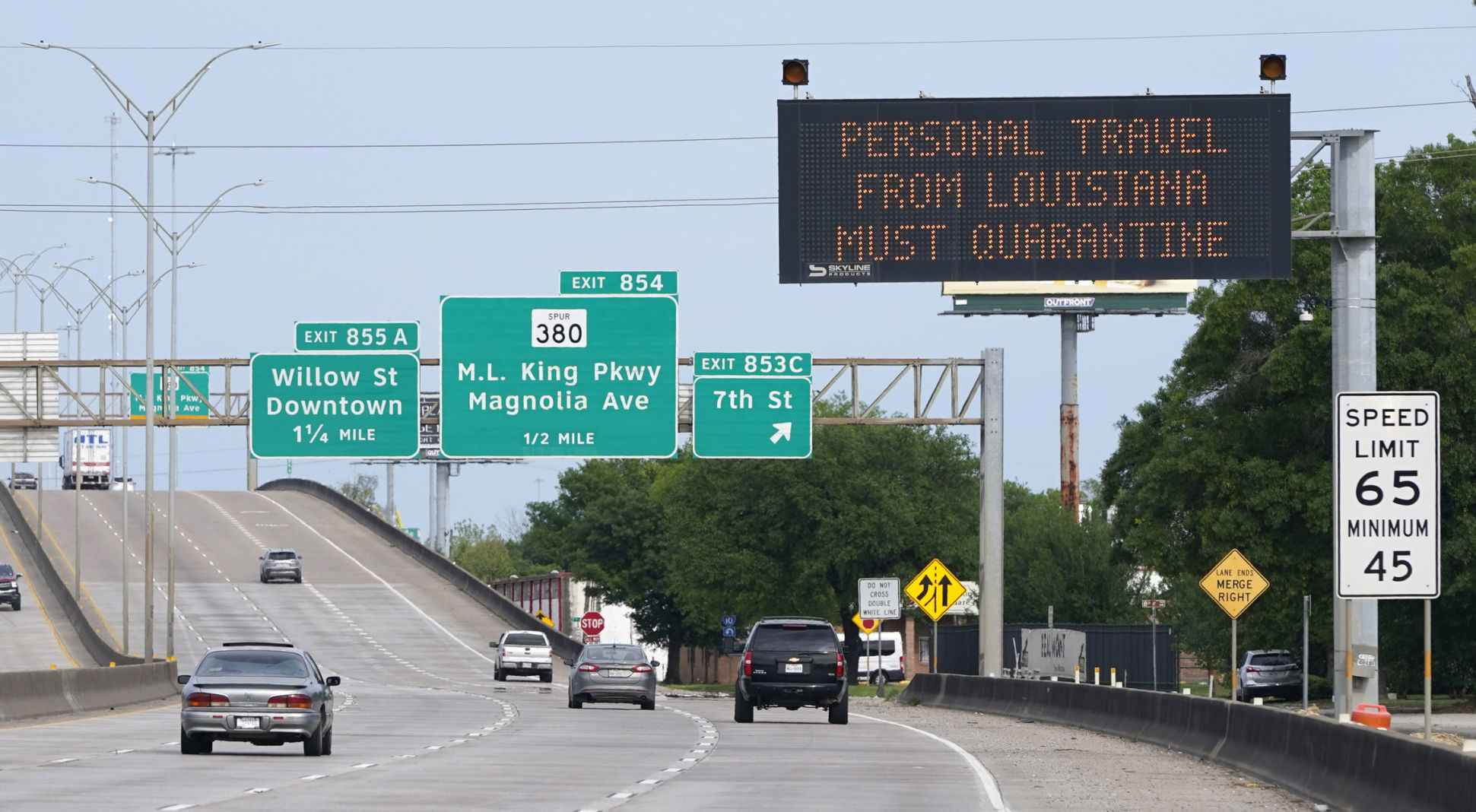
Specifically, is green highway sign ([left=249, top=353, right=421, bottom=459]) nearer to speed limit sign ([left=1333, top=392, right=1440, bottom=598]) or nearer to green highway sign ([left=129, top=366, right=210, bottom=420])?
green highway sign ([left=129, top=366, right=210, bottom=420])

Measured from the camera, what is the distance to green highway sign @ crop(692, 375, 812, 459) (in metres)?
43.5

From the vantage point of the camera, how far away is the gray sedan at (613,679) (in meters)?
43.3

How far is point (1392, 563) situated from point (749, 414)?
27175 millimetres

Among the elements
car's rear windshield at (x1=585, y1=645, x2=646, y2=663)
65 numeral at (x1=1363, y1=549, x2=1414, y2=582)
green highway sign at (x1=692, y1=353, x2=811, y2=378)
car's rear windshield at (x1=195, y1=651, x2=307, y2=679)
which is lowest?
car's rear windshield at (x1=585, y1=645, x2=646, y2=663)

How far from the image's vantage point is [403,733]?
32.4 metres

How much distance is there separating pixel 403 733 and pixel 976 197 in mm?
11696

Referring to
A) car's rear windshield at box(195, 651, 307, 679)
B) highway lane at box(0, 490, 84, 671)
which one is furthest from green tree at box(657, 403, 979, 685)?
car's rear windshield at box(195, 651, 307, 679)

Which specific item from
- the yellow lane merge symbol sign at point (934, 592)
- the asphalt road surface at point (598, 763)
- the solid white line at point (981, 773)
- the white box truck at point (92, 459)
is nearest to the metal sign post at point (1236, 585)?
the asphalt road surface at point (598, 763)

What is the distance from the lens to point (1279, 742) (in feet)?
75.0

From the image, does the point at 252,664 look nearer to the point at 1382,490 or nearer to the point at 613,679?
the point at 1382,490

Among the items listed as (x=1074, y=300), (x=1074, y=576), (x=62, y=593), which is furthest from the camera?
(x=1074, y=300)

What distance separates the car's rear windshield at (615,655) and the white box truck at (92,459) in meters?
66.5

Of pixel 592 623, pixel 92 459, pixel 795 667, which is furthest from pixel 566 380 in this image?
pixel 92 459

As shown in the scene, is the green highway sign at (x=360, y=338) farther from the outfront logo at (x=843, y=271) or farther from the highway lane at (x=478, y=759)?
the outfront logo at (x=843, y=271)
